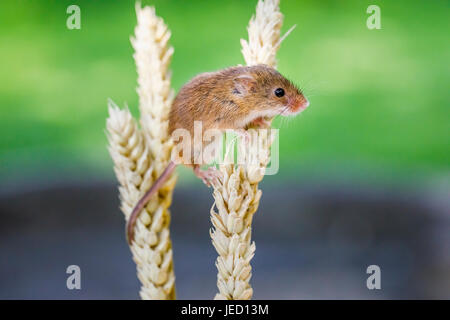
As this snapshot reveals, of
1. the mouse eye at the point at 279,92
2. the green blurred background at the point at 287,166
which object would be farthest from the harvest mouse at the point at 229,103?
the green blurred background at the point at 287,166

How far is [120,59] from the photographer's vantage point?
145 cm

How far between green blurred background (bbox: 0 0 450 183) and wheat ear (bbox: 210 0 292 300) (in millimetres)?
729

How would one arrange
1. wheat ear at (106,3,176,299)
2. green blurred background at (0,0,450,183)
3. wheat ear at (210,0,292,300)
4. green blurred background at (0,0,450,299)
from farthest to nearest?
green blurred background at (0,0,450,299) → green blurred background at (0,0,450,183) → wheat ear at (106,3,176,299) → wheat ear at (210,0,292,300)

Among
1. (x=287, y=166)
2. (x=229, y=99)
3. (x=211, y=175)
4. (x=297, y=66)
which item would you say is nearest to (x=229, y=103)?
(x=229, y=99)

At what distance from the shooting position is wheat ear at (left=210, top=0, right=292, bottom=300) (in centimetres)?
58

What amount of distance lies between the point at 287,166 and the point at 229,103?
49.7 inches

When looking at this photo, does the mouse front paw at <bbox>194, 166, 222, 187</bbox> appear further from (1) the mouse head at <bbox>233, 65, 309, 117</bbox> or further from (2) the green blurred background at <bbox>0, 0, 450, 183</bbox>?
(2) the green blurred background at <bbox>0, 0, 450, 183</bbox>

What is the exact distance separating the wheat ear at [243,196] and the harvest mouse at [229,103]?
10cm

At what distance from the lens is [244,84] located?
762 millimetres

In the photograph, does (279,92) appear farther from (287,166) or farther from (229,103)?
(287,166)

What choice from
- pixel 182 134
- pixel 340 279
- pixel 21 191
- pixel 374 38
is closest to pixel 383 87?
pixel 374 38

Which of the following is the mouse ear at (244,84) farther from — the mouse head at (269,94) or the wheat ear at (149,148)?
the wheat ear at (149,148)

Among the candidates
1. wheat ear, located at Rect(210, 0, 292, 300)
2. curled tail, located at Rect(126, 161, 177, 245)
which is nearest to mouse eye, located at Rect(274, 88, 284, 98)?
wheat ear, located at Rect(210, 0, 292, 300)

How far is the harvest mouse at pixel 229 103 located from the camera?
2.43ft
